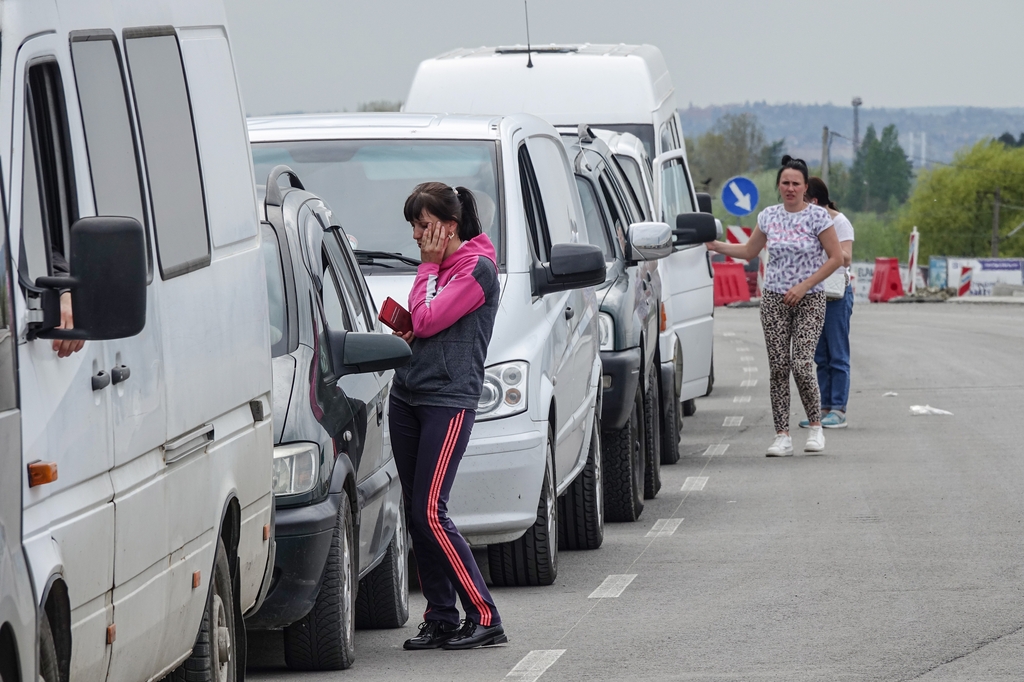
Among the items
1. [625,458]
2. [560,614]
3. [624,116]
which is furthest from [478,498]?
[624,116]

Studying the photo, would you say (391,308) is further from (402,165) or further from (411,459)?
(402,165)

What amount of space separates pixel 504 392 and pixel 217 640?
300 centimetres

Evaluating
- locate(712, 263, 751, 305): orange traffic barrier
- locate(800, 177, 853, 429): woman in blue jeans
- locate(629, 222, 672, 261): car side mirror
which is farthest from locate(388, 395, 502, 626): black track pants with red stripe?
locate(712, 263, 751, 305): orange traffic barrier

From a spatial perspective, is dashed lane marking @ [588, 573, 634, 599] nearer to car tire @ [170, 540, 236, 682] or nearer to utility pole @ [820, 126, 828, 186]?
car tire @ [170, 540, 236, 682]

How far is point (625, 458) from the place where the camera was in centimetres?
1105

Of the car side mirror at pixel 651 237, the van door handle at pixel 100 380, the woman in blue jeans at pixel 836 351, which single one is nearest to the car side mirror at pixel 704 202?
the woman in blue jeans at pixel 836 351

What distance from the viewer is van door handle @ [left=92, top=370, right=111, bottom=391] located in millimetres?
4223

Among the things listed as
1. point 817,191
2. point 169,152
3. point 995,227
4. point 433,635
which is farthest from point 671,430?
point 995,227

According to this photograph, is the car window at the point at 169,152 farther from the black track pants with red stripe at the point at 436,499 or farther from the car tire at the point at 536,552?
the car tire at the point at 536,552

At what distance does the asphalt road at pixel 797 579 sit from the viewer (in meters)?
6.95

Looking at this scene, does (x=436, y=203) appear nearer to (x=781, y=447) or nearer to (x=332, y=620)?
(x=332, y=620)

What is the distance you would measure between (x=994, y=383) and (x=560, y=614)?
42.5 feet

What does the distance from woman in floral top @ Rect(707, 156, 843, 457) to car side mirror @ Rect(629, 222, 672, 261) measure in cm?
250

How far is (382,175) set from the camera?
9.12m
